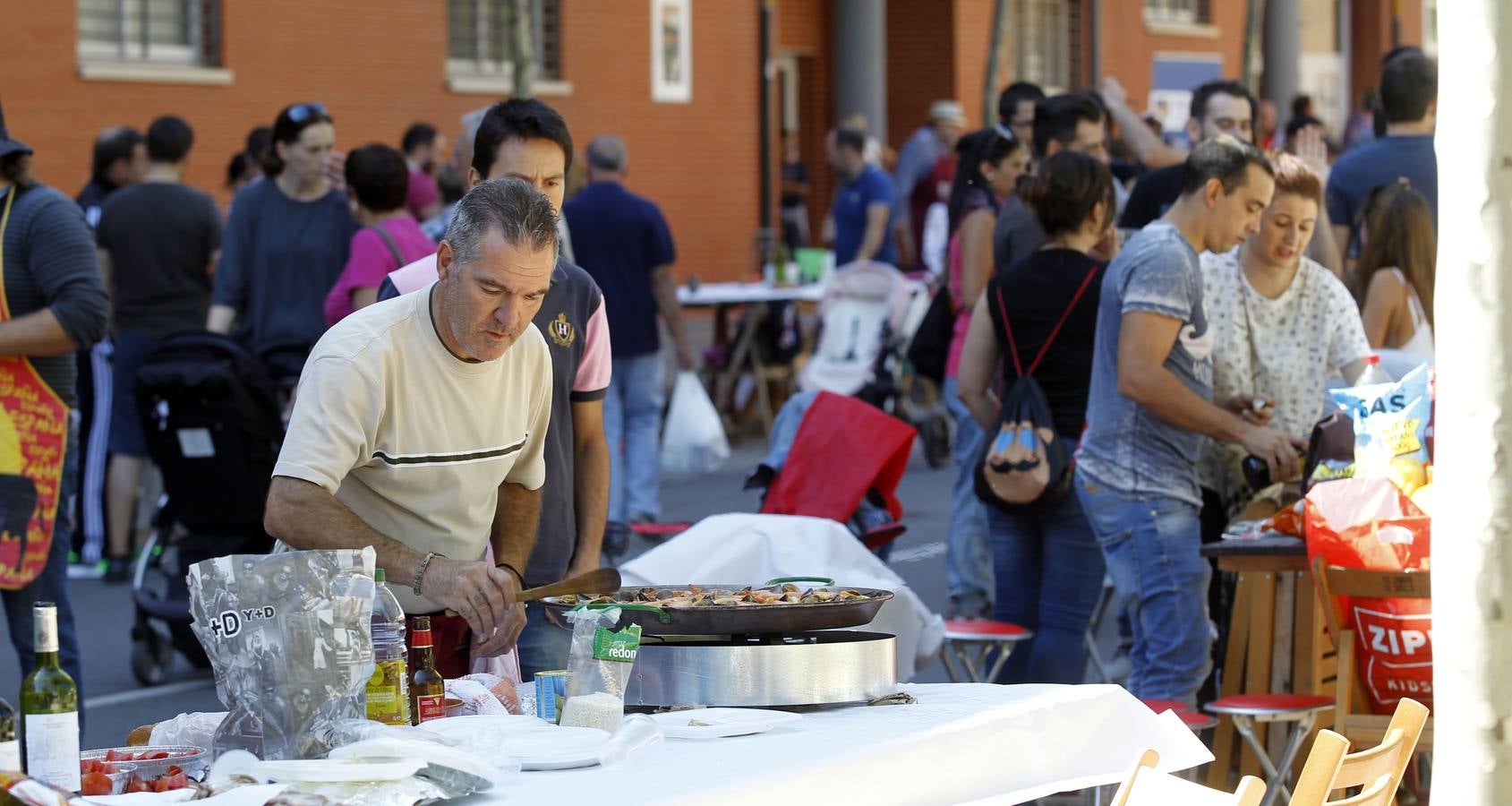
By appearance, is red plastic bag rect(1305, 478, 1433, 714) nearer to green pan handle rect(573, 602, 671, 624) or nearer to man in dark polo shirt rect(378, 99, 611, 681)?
man in dark polo shirt rect(378, 99, 611, 681)

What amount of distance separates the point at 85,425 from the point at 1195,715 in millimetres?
6331

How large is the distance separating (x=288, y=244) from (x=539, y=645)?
398cm

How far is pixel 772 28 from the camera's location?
2125 cm

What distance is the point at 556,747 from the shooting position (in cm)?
309

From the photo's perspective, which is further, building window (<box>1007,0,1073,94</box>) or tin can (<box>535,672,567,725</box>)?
building window (<box>1007,0,1073,94</box>)

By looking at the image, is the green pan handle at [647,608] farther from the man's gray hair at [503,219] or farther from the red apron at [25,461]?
the red apron at [25,461]

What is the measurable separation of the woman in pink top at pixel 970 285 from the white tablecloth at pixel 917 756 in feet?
A: 11.3

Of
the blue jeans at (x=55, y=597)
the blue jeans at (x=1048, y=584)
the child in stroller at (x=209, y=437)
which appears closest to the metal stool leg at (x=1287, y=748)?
the blue jeans at (x=1048, y=584)

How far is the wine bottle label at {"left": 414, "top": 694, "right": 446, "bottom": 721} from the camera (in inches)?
131

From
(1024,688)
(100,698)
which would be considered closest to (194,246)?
(100,698)

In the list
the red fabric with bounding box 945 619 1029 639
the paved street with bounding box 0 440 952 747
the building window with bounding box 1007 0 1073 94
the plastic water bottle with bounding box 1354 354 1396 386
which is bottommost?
the paved street with bounding box 0 440 952 747

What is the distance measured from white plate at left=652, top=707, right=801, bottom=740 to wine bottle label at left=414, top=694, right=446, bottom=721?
35 centimetres

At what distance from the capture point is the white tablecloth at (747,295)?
14125mm

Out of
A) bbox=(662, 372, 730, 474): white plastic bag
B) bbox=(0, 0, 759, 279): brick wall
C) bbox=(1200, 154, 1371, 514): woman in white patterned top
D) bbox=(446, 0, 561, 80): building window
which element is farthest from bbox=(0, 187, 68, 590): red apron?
bbox=(446, 0, 561, 80): building window
